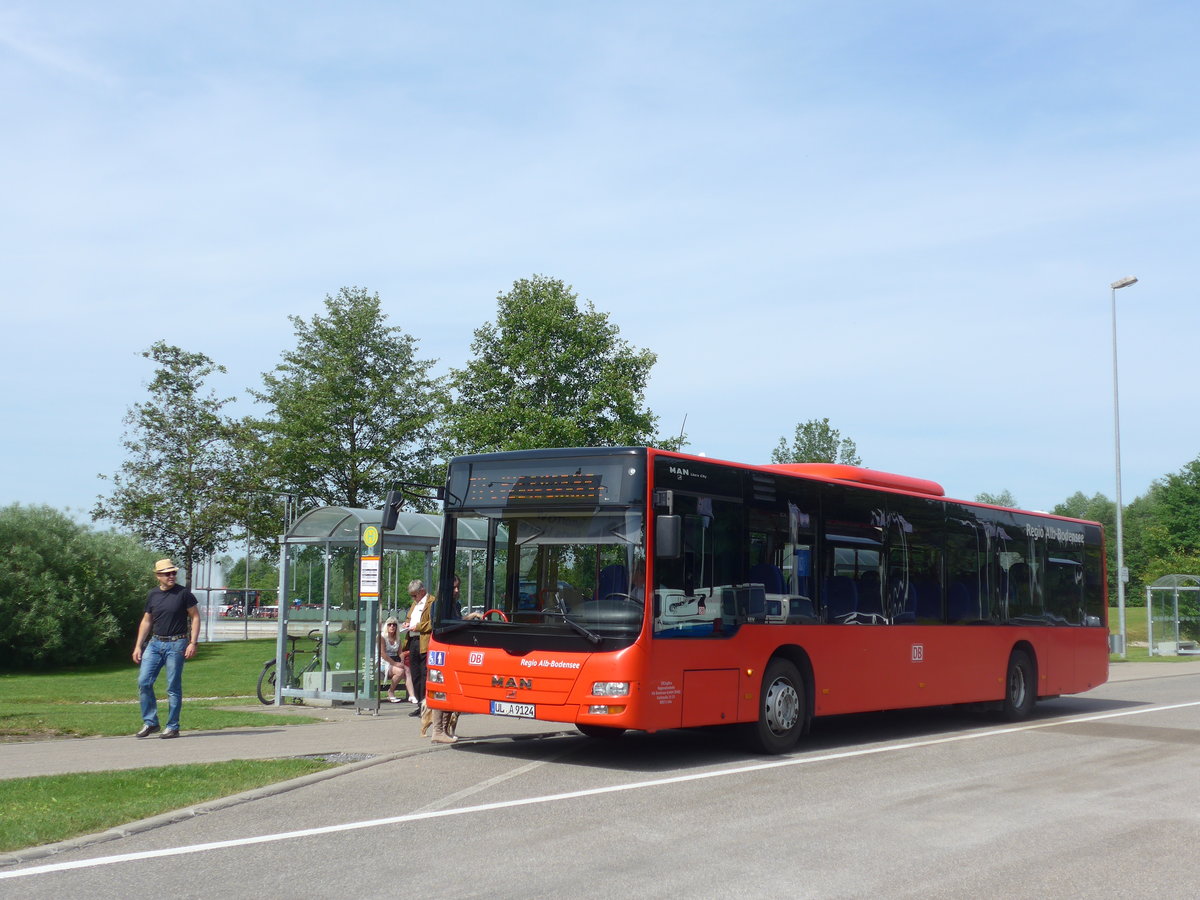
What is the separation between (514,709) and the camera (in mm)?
11125

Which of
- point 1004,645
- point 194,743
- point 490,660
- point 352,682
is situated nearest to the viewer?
point 490,660

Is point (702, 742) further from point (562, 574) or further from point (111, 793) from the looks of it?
point (111, 793)

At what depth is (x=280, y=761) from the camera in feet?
34.6

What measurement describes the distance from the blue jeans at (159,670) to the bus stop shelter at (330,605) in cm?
385

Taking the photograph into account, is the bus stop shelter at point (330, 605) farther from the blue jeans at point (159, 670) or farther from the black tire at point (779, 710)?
the black tire at point (779, 710)

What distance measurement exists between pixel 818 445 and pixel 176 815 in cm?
6690

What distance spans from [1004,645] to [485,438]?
25.8 metres

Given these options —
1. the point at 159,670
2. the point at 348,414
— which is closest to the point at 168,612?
the point at 159,670

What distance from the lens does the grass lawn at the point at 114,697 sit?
14.2m

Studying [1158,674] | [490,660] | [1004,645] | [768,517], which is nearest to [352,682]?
[490,660]

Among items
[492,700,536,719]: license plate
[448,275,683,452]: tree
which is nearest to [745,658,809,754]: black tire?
[492,700,536,719]: license plate

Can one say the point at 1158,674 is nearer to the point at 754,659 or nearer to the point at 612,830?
the point at 754,659

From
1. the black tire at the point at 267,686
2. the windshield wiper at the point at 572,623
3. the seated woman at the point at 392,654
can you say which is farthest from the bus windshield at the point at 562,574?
the black tire at the point at 267,686

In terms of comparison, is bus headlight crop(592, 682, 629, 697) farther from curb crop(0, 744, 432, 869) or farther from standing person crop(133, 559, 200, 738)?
standing person crop(133, 559, 200, 738)
